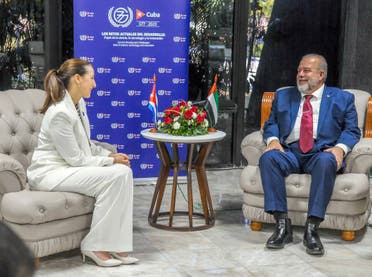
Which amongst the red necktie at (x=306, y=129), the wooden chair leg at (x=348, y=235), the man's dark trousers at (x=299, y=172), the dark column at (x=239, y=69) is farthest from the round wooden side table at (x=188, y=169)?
the dark column at (x=239, y=69)

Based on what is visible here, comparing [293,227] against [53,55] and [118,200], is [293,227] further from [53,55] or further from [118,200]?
[53,55]

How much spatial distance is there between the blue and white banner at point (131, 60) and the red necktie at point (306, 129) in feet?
4.46

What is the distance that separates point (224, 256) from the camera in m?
3.39

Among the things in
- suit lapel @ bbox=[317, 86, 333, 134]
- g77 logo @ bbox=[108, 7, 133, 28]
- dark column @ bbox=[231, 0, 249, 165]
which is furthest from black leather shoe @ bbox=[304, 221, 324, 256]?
dark column @ bbox=[231, 0, 249, 165]

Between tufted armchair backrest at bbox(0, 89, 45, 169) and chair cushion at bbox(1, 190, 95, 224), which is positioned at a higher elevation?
tufted armchair backrest at bbox(0, 89, 45, 169)

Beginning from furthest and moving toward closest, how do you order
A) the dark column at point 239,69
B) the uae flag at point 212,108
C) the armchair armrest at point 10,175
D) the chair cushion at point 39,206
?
the dark column at point 239,69, the uae flag at point 212,108, the armchair armrest at point 10,175, the chair cushion at point 39,206

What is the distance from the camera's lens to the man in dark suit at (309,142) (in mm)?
3537

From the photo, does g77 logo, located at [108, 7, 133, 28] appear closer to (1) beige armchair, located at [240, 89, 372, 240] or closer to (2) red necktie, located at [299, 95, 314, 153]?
(1) beige armchair, located at [240, 89, 372, 240]

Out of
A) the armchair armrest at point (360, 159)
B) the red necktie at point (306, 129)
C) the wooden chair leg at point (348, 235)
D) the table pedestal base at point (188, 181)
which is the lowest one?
the wooden chair leg at point (348, 235)

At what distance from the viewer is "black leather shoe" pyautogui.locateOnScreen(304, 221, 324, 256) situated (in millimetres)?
3436

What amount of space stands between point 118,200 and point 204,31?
8.90 feet

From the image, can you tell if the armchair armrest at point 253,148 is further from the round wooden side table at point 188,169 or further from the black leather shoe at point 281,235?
the black leather shoe at point 281,235

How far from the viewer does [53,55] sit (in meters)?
4.98

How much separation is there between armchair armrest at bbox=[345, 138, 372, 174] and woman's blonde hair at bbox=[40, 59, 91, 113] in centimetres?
169
